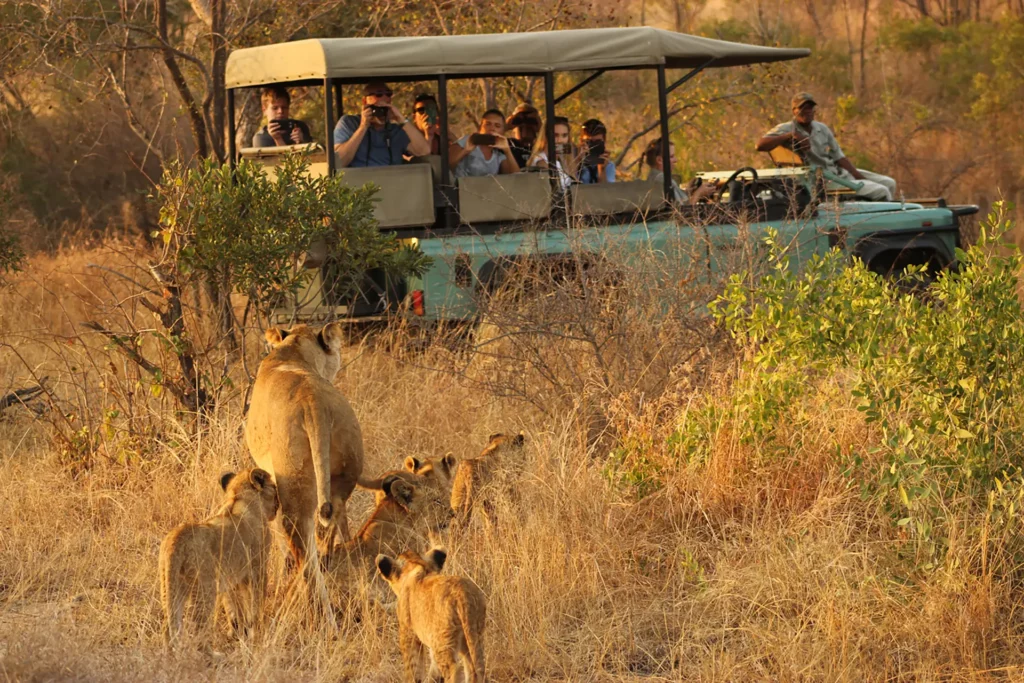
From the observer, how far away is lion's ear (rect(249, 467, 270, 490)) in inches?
184

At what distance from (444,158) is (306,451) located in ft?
13.4

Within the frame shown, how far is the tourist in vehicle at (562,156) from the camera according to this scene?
8.26 meters

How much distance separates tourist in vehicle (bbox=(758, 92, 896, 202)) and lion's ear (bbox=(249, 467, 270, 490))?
699 cm

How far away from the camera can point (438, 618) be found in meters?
4.12

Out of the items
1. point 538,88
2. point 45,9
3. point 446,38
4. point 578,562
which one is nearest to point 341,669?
point 578,562

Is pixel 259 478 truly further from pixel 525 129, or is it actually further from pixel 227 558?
pixel 525 129

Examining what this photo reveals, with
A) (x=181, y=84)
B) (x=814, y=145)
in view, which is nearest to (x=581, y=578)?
(x=181, y=84)

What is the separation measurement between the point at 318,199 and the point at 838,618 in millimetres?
3356

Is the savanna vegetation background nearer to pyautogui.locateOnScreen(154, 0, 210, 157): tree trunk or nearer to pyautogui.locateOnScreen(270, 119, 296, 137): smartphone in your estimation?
pyautogui.locateOnScreen(270, 119, 296, 137): smartphone

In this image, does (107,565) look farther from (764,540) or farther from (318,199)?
(764,540)

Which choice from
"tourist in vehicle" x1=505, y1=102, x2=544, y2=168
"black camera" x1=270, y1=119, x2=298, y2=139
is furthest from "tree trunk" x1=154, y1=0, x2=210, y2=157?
"tourist in vehicle" x1=505, y1=102, x2=544, y2=168

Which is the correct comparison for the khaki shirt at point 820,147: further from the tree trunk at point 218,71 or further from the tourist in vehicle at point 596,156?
the tree trunk at point 218,71

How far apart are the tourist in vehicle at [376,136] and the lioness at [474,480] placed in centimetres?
337

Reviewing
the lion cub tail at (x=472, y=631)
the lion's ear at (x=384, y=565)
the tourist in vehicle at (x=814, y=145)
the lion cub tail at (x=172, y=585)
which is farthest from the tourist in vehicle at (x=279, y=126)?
the lion cub tail at (x=472, y=631)
